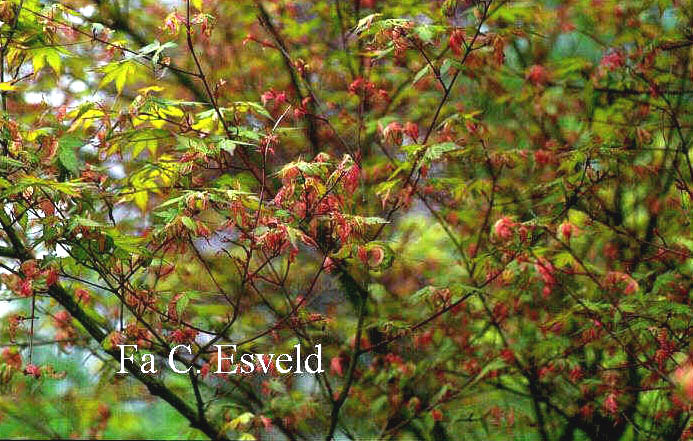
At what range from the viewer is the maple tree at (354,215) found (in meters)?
2.52

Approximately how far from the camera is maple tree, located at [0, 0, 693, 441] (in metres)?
2.52

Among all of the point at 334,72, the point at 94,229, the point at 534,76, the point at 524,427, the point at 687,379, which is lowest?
the point at 687,379

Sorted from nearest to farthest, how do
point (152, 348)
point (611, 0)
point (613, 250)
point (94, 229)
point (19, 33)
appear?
point (94, 229) → point (19, 33) → point (152, 348) → point (613, 250) → point (611, 0)

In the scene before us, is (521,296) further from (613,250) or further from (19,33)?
(19,33)

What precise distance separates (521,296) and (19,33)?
218cm

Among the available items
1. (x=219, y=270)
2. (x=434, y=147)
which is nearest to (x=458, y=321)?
(x=219, y=270)

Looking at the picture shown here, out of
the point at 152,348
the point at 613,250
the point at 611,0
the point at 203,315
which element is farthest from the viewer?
the point at 611,0

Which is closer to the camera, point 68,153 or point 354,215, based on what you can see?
point 68,153

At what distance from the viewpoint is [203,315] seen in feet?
11.1

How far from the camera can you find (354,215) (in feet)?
9.12

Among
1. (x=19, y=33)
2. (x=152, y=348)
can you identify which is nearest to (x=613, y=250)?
(x=152, y=348)

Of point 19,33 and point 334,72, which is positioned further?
point 334,72

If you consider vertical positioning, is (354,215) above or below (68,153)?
below

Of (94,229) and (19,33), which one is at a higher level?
(19,33)
